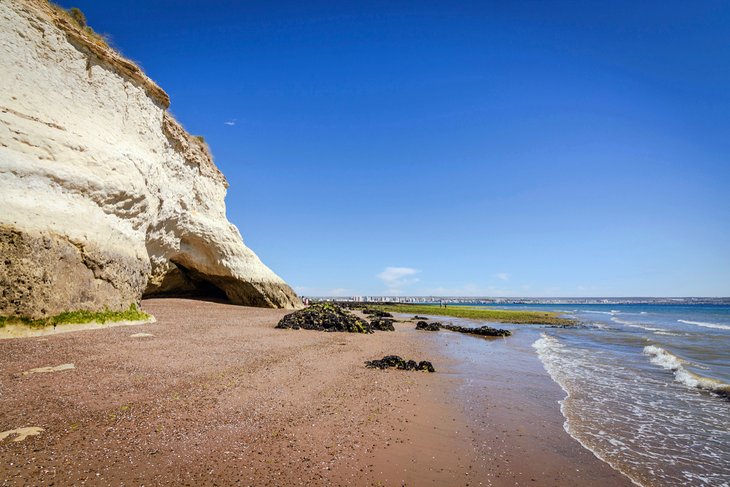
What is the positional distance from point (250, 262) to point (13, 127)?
17.6m

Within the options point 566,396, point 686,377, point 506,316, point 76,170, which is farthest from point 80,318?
point 506,316

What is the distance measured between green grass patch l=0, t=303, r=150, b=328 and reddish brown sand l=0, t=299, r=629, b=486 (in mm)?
1154

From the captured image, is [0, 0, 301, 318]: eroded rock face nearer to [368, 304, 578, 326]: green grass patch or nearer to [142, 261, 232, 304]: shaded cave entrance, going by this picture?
[142, 261, 232, 304]: shaded cave entrance

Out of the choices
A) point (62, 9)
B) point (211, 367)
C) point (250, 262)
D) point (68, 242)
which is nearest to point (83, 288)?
point (68, 242)

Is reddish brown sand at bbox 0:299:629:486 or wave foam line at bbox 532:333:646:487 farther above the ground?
reddish brown sand at bbox 0:299:629:486

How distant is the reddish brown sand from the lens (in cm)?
446

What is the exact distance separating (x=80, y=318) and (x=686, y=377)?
21645 millimetres

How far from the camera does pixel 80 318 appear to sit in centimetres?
1277

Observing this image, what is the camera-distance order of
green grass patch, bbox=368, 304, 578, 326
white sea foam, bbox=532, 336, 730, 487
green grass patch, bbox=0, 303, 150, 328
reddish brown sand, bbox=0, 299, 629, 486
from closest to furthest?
1. reddish brown sand, bbox=0, 299, 629, 486
2. white sea foam, bbox=532, 336, 730, 487
3. green grass patch, bbox=0, 303, 150, 328
4. green grass patch, bbox=368, 304, 578, 326

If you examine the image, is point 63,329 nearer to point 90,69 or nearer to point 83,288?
point 83,288

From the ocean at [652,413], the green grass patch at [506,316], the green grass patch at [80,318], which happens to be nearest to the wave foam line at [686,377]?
the ocean at [652,413]

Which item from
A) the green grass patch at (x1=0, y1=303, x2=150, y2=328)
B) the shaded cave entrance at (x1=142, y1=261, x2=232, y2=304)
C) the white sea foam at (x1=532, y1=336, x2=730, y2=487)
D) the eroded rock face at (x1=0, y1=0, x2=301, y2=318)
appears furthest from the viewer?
the shaded cave entrance at (x1=142, y1=261, x2=232, y2=304)

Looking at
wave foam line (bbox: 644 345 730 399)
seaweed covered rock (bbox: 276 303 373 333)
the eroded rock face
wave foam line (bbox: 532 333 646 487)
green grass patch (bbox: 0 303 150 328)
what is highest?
the eroded rock face

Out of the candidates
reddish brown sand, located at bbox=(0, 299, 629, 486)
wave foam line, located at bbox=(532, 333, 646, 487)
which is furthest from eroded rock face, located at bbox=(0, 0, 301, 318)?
wave foam line, located at bbox=(532, 333, 646, 487)
